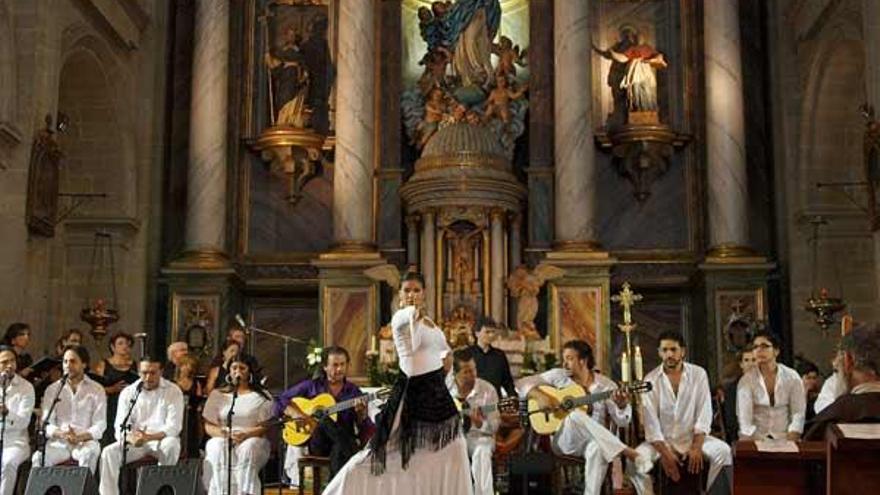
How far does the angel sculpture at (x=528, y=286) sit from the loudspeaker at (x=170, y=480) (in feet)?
20.3

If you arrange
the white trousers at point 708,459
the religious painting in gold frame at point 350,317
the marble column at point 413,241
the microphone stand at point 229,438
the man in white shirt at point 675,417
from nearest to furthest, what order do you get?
the white trousers at point 708,459 < the man in white shirt at point 675,417 < the microphone stand at point 229,438 < the religious painting in gold frame at point 350,317 < the marble column at point 413,241

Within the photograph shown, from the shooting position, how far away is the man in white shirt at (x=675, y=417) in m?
9.72

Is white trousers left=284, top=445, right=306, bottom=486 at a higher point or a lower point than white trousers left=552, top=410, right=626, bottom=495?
lower

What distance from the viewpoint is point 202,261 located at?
54.3 ft

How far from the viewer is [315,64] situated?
59.5ft

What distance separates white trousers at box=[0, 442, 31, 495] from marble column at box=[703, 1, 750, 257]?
9.12 metres

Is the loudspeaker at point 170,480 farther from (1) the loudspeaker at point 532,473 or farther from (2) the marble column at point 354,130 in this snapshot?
(2) the marble column at point 354,130

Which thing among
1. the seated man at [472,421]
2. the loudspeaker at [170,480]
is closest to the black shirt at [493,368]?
the seated man at [472,421]

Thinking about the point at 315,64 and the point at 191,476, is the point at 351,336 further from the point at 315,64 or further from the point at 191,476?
the point at 191,476

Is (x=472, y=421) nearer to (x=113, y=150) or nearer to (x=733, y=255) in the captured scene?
(x=733, y=255)

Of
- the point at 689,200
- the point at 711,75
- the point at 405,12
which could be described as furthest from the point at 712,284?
the point at 405,12

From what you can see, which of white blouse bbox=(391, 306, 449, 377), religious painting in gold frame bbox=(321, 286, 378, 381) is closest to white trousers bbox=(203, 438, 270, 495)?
white blouse bbox=(391, 306, 449, 377)

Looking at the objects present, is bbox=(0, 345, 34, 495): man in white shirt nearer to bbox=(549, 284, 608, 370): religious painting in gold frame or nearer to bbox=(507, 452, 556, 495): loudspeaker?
bbox=(507, 452, 556, 495): loudspeaker

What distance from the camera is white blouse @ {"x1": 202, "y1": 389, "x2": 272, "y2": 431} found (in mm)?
10836
